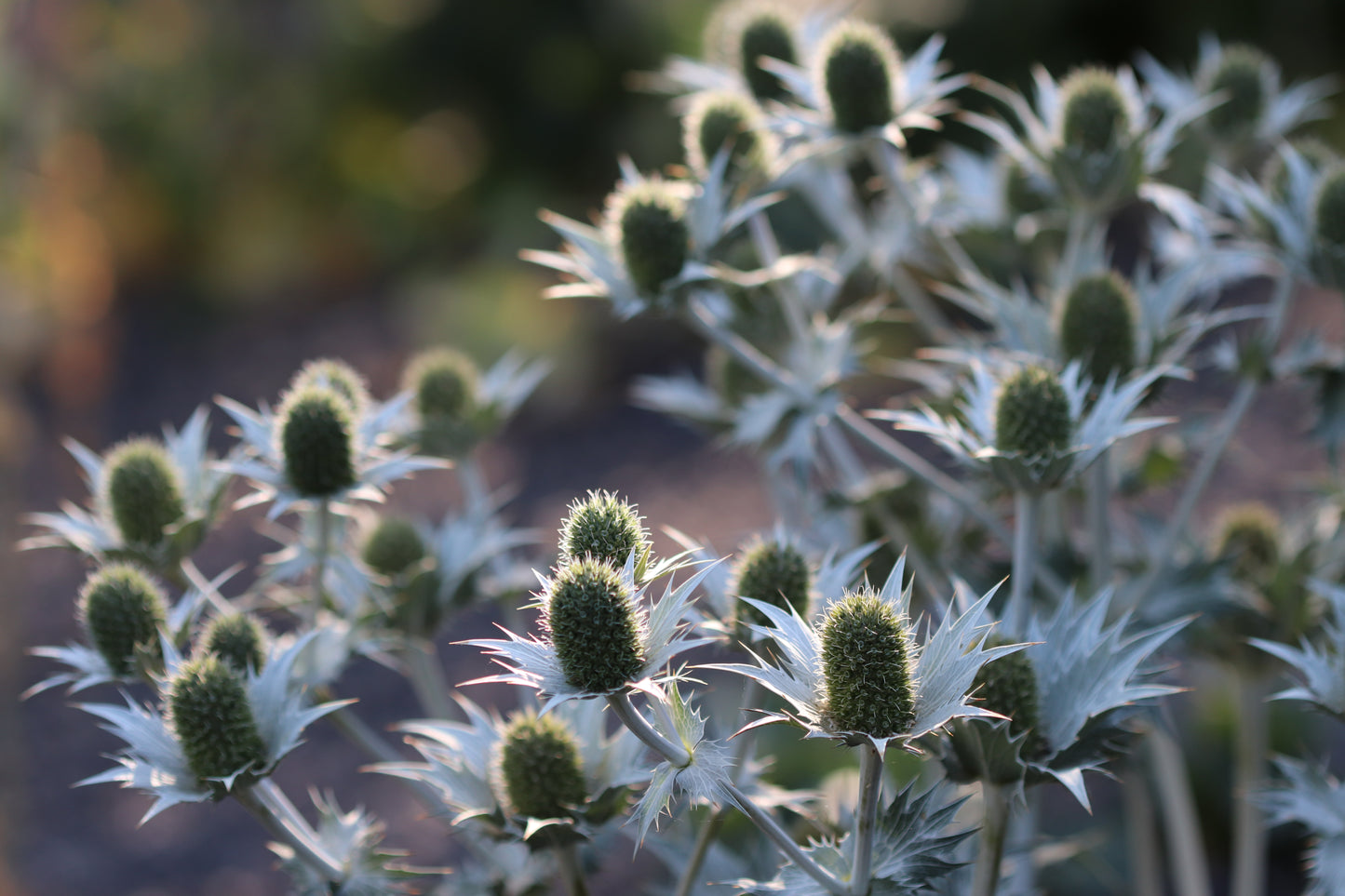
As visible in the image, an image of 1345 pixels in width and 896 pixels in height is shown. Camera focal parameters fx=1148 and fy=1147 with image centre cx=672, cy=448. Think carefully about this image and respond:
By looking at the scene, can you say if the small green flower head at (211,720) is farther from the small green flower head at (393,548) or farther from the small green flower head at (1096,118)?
the small green flower head at (1096,118)

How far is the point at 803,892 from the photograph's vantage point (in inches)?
40.6

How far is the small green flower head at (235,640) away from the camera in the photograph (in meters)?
1.22

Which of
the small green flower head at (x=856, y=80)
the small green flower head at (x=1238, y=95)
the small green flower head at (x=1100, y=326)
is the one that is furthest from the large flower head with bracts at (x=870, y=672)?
the small green flower head at (x=1238, y=95)

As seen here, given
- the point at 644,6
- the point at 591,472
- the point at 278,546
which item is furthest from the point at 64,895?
the point at 644,6

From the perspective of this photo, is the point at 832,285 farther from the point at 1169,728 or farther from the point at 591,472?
the point at 591,472

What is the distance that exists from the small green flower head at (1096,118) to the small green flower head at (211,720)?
1255 millimetres

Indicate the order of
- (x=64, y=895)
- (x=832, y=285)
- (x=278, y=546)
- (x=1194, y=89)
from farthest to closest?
(x=278, y=546) → (x=64, y=895) → (x=1194, y=89) → (x=832, y=285)

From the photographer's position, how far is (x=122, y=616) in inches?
49.4

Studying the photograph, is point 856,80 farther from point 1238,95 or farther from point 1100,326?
point 1238,95

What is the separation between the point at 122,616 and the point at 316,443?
280 millimetres

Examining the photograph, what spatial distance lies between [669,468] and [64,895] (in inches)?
98.2

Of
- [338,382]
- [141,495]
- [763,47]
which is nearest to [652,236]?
[338,382]

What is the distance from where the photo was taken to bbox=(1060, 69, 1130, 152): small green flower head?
155cm

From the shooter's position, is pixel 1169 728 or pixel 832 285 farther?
pixel 832 285
